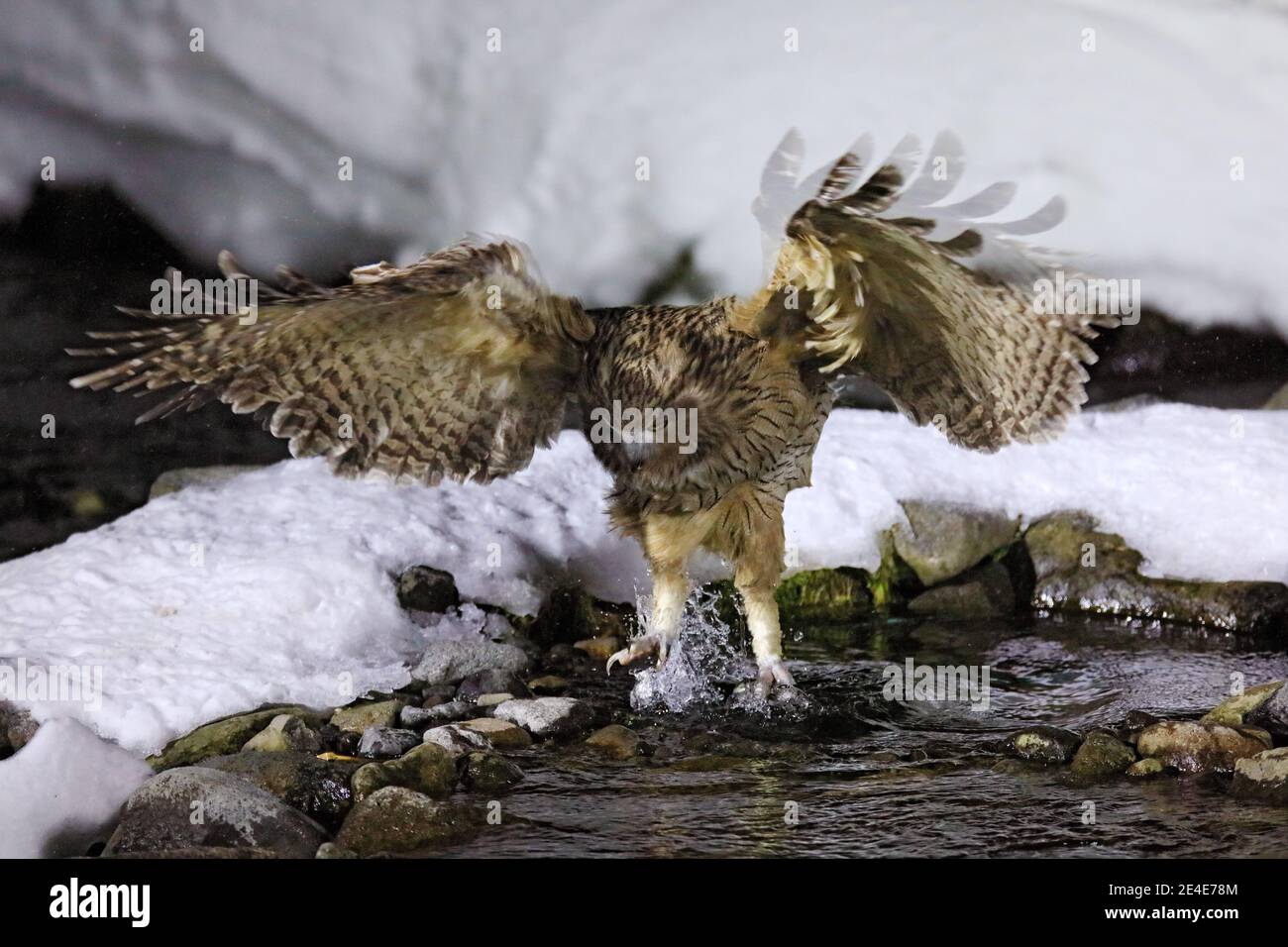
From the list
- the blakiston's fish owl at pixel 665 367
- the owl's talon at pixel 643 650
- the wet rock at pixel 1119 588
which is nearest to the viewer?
the blakiston's fish owl at pixel 665 367

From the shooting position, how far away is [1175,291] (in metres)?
9.92

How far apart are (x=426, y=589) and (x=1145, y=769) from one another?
3605 mm

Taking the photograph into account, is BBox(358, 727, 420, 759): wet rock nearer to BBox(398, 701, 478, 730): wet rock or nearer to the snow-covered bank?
BBox(398, 701, 478, 730): wet rock

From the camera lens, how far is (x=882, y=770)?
4.54 m

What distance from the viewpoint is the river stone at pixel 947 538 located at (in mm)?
7414

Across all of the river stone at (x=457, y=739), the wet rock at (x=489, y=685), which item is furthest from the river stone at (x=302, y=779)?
the wet rock at (x=489, y=685)

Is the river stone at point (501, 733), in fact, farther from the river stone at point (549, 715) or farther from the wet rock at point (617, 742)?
the wet rock at point (617, 742)

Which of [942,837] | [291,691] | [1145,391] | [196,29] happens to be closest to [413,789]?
[291,691]

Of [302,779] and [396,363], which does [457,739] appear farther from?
[396,363]

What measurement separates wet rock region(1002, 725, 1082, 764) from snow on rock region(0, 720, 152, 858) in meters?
3.18

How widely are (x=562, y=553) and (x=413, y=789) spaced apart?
9.57 ft

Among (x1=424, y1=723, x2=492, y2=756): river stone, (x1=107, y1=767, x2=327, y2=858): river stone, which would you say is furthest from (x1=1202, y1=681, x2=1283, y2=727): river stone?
(x1=107, y1=767, x2=327, y2=858): river stone

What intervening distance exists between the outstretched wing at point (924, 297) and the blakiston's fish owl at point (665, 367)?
0.04 feet

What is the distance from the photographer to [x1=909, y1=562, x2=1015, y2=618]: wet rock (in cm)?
714
